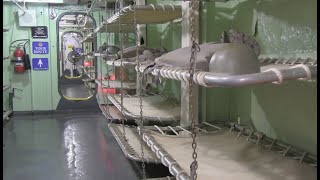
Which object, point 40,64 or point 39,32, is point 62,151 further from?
point 39,32

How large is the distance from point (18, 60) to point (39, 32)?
0.70 metres

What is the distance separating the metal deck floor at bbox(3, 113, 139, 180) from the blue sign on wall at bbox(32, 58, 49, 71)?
113 cm

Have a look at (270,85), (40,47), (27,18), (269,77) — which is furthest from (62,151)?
(269,77)

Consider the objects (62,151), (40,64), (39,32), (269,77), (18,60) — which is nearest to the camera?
(269,77)

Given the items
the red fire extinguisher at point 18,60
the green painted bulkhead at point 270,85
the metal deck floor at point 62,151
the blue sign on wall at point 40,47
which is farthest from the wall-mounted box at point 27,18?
the green painted bulkhead at point 270,85

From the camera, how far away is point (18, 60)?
7.15 meters

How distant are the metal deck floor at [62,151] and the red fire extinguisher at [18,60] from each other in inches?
40.7

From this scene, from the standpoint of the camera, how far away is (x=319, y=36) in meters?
1.53

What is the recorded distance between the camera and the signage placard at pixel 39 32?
730 centimetres

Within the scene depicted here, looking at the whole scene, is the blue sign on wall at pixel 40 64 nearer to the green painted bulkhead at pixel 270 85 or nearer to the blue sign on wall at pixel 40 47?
the blue sign on wall at pixel 40 47

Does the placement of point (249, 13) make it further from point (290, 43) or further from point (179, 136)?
point (179, 136)

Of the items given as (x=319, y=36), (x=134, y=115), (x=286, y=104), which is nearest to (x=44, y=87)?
(x=134, y=115)

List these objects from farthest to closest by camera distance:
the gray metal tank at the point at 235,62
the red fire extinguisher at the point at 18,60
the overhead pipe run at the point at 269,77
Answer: the red fire extinguisher at the point at 18,60 < the gray metal tank at the point at 235,62 < the overhead pipe run at the point at 269,77

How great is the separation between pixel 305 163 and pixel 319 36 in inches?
34.2
